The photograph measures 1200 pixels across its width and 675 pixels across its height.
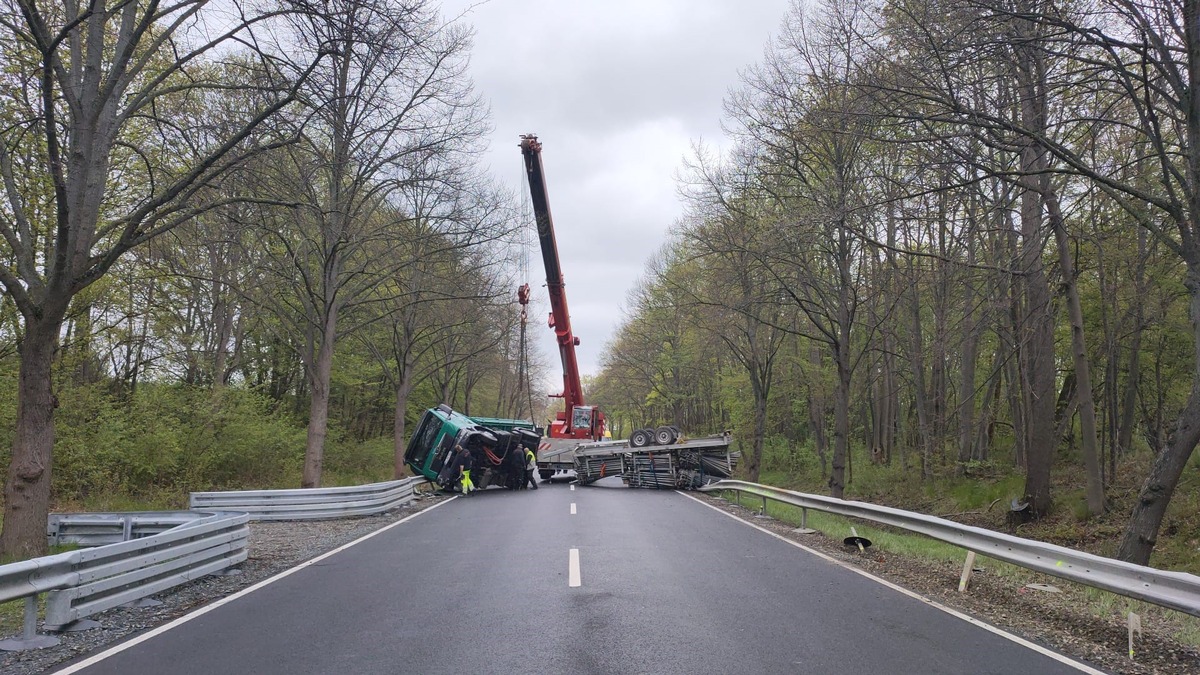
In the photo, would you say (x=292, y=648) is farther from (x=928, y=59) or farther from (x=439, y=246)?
(x=439, y=246)

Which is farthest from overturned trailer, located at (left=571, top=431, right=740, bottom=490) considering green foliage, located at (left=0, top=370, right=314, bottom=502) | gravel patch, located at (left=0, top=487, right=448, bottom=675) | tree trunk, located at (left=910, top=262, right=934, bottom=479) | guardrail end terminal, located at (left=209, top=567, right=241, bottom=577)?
guardrail end terminal, located at (left=209, top=567, right=241, bottom=577)

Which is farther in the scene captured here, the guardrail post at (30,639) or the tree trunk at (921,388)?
the tree trunk at (921,388)

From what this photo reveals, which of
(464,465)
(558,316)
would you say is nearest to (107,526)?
(464,465)

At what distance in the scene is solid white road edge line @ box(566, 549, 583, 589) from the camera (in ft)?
27.7

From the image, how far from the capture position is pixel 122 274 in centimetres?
1928

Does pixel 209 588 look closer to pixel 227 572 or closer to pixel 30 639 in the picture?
pixel 227 572

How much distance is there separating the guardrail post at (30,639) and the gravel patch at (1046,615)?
25.8 feet

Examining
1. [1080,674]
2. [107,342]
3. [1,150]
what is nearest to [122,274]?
[107,342]

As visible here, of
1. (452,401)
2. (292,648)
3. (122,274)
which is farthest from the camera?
(452,401)

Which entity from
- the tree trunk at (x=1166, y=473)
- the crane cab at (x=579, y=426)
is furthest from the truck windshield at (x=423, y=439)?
the tree trunk at (x=1166, y=473)

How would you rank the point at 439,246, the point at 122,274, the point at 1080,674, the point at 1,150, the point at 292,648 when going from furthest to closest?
the point at 439,246 → the point at 122,274 → the point at 1,150 → the point at 292,648 → the point at 1080,674

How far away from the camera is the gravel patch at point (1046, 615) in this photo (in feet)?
18.9

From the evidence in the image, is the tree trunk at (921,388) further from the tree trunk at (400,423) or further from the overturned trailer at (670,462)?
the tree trunk at (400,423)

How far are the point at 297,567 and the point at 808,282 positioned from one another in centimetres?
1436
